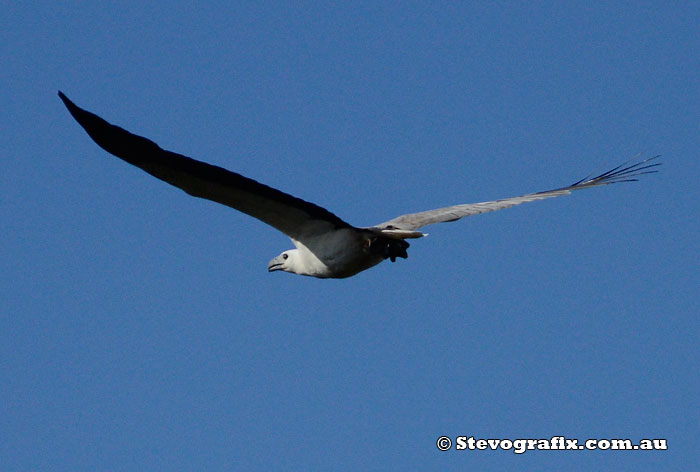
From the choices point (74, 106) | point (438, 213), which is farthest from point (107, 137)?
point (438, 213)

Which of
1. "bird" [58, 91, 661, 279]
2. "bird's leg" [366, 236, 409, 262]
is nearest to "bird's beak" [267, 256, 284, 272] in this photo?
"bird" [58, 91, 661, 279]

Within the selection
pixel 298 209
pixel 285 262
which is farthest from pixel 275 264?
pixel 298 209

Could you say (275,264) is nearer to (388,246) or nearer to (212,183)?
(388,246)

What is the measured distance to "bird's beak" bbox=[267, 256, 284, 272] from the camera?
13640 millimetres

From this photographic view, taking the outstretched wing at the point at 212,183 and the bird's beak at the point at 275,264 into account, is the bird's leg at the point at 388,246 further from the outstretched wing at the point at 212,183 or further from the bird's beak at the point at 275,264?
the bird's beak at the point at 275,264

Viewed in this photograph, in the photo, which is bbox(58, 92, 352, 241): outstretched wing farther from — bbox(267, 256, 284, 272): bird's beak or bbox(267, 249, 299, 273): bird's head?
bbox(267, 256, 284, 272): bird's beak

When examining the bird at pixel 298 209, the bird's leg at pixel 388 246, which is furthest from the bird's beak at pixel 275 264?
the bird's leg at pixel 388 246

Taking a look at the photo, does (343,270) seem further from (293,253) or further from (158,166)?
(158,166)

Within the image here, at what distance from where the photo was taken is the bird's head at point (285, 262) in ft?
43.4

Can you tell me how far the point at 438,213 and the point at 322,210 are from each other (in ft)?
9.85

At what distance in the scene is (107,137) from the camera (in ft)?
33.4

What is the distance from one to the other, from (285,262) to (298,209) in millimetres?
1914

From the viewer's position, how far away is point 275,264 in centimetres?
1373

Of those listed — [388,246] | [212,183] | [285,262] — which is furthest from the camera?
[285,262]
